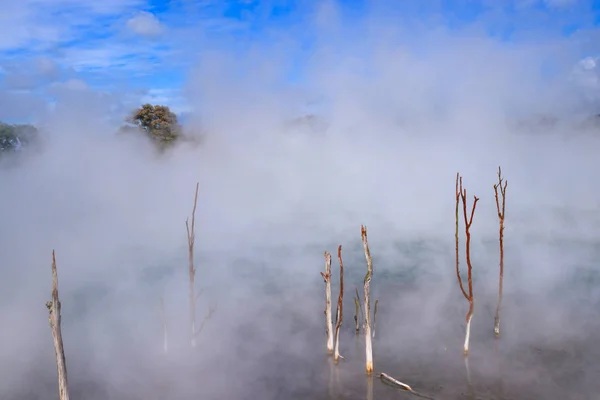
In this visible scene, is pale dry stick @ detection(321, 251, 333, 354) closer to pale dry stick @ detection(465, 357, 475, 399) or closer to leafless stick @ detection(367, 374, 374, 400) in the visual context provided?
leafless stick @ detection(367, 374, 374, 400)

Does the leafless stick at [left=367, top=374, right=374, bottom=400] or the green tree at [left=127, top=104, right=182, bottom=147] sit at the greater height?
the green tree at [left=127, top=104, right=182, bottom=147]

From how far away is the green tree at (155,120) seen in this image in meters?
27.5

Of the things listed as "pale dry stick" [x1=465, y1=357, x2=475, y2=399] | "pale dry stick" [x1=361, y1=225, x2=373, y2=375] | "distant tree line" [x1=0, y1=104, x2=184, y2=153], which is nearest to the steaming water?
"pale dry stick" [x1=465, y1=357, x2=475, y2=399]

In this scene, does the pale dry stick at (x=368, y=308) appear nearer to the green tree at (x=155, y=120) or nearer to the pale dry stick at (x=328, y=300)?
the pale dry stick at (x=328, y=300)

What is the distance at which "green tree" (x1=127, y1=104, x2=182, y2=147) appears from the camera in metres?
27.5

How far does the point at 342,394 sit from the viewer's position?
24.5 feet

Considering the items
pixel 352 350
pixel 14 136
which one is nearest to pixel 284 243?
pixel 352 350

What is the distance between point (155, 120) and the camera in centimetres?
2783

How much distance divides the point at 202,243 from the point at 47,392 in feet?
30.0

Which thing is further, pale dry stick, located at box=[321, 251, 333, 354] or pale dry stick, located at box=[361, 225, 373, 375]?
pale dry stick, located at box=[321, 251, 333, 354]

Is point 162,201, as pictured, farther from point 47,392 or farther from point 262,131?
point 47,392

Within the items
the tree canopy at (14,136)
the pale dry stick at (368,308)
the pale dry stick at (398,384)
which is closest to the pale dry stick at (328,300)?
the pale dry stick at (368,308)

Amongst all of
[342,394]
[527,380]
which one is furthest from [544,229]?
[342,394]

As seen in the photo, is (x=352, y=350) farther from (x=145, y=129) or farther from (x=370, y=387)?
(x=145, y=129)
